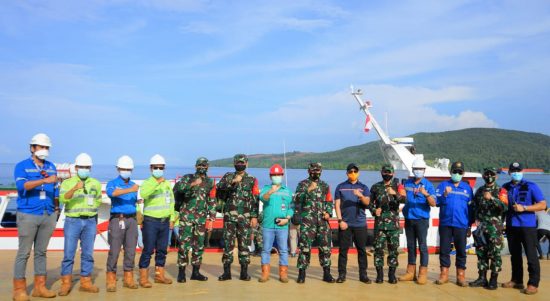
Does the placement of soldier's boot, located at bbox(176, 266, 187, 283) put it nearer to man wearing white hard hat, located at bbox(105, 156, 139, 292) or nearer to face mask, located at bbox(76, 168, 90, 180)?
man wearing white hard hat, located at bbox(105, 156, 139, 292)

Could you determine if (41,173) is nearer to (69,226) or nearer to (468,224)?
(69,226)

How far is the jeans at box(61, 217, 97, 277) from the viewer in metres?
6.44

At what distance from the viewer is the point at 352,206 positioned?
24.7 ft

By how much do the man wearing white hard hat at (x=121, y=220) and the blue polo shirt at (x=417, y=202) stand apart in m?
4.34

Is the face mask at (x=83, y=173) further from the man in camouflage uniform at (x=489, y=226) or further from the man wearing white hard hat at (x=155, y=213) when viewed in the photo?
the man in camouflage uniform at (x=489, y=226)

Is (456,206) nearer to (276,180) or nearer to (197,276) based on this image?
(276,180)

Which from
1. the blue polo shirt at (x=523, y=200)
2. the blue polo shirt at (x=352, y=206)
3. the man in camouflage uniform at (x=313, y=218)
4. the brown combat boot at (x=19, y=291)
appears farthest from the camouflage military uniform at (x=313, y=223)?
the brown combat boot at (x=19, y=291)

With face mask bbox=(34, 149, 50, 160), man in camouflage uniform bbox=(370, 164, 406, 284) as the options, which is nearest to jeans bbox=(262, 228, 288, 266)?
man in camouflage uniform bbox=(370, 164, 406, 284)

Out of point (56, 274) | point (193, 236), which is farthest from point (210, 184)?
point (56, 274)

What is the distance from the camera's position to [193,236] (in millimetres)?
7531

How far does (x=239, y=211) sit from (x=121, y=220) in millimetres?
1850

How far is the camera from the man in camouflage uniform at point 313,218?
749 cm

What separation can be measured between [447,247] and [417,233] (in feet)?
1.74

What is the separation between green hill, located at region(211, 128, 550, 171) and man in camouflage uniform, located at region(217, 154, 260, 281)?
123217 millimetres
